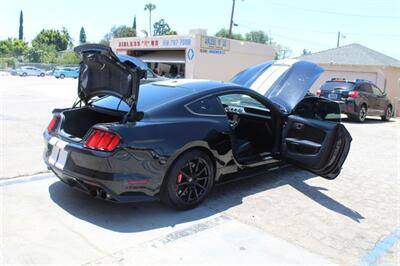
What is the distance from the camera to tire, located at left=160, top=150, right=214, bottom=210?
14.2 ft

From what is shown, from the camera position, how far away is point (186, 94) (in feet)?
15.5

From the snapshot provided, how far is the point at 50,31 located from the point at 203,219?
89.6 meters

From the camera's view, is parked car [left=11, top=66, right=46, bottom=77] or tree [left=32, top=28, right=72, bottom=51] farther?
tree [left=32, top=28, right=72, bottom=51]

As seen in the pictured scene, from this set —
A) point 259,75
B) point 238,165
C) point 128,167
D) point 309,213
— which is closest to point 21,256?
point 128,167

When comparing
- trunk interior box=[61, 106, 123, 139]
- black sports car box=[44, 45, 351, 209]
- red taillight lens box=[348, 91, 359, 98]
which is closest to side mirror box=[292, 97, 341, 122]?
black sports car box=[44, 45, 351, 209]

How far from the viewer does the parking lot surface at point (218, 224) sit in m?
3.54

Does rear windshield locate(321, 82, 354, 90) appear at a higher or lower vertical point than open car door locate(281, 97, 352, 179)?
higher

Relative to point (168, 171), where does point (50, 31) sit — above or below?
above

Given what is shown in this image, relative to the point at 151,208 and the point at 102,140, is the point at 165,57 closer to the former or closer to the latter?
the point at 151,208

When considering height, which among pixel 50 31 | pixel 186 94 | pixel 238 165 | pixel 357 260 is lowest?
pixel 357 260

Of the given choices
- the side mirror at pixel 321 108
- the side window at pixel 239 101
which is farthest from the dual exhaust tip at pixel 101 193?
the side mirror at pixel 321 108

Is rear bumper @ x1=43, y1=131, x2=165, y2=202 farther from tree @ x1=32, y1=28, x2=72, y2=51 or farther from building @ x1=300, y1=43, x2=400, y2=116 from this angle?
tree @ x1=32, y1=28, x2=72, y2=51

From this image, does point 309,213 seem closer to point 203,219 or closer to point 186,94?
point 203,219

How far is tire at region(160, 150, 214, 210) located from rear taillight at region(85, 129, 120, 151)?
2.37 feet
